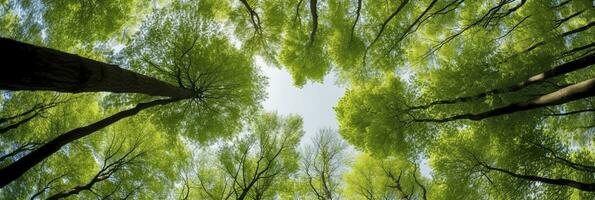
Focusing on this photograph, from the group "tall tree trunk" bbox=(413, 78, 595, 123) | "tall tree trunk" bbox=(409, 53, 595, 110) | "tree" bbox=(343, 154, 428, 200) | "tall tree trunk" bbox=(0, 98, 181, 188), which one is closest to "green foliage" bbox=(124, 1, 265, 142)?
"tall tree trunk" bbox=(0, 98, 181, 188)

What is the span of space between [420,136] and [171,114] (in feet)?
24.2

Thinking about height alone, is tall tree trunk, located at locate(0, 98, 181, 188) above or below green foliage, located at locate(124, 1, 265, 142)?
below

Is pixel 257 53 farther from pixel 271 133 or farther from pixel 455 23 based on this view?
pixel 455 23

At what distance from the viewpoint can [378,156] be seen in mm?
11180

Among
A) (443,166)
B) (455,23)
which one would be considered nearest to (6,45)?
(443,166)

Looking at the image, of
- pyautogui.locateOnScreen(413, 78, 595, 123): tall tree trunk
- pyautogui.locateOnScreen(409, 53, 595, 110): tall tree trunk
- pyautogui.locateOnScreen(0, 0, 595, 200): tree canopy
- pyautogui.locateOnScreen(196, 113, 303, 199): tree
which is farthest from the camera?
pyautogui.locateOnScreen(196, 113, 303, 199): tree

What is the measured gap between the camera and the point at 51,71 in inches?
142

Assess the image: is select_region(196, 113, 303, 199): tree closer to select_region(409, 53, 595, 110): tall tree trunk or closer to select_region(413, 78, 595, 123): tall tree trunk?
select_region(409, 53, 595, 110): tall tree trunk

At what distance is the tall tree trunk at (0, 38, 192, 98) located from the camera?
10.3 ft

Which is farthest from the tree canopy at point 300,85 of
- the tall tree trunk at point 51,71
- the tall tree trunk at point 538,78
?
the tall tree trunk at point 51,71

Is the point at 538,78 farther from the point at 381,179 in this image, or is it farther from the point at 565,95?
Answer: the point at 381,179

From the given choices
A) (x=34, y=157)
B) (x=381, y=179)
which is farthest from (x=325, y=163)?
(x=34, y=157)

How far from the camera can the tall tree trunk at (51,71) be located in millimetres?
3125

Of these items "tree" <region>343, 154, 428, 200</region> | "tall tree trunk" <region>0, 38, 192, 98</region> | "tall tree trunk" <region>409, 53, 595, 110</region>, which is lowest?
"tall tree trunk" <region>0, 38, 192, 98</region>
